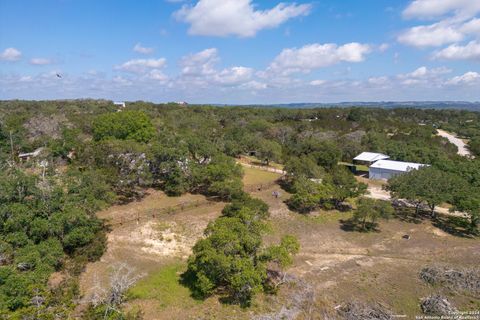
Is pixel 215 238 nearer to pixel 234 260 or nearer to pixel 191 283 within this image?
pixel 234 260

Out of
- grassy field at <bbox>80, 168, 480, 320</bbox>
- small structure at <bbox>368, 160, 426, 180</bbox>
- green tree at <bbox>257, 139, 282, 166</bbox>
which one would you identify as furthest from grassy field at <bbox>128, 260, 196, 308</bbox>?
small structure at <bbox>368, 160, 426, 180</bbox>

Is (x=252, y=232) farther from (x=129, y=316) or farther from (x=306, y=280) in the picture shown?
(x=129, y=316)

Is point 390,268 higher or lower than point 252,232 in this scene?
lower

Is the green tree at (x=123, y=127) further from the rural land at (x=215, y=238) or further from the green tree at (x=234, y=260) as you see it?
the green tree at (x=234, y=260)

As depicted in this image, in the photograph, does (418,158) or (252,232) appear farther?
(418,158)

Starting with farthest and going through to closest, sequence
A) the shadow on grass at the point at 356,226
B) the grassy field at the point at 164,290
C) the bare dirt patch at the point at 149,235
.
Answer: the shadow on grass at the point at 356,226
the bare dirt patch at the point at 149,235
the grassy field at the point at 164,290

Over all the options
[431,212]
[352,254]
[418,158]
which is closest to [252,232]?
[352,254]

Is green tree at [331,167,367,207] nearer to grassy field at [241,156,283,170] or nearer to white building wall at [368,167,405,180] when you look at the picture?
white building wall at [368,167,405,180]

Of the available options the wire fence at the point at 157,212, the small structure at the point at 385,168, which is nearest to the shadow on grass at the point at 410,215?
the small structure at the point at 385,168
